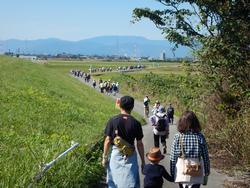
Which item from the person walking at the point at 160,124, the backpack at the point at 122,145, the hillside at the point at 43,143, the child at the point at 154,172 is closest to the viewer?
the child at the point at 154,172

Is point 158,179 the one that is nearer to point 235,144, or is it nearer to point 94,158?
point 94,158

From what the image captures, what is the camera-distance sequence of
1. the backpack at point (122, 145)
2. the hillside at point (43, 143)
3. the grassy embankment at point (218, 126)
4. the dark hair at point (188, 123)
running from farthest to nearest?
the grassy embankment at point (218, 126) < the hillside at point (43, 143) < the backpack at point (122, 145) < the dark hair at point (188, 123)

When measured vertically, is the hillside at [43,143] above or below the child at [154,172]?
below

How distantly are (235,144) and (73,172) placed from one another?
5.05 metres

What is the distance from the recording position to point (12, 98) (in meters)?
A: 20.1

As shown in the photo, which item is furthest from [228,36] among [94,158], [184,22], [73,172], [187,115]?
[187,115]

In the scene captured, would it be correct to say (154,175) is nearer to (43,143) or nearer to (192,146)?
(192,146)

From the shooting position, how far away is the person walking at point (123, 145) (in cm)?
688

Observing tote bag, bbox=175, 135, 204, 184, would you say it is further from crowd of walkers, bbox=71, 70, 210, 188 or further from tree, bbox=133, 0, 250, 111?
tree, bbox=133, 0, 250, 111

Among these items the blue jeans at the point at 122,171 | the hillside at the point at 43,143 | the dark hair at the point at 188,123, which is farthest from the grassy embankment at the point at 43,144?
the dark hair at the point at 188,123

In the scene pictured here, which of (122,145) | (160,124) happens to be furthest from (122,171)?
(160,124)

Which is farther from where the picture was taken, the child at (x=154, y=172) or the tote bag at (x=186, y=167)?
the child at (x=154, y=172)

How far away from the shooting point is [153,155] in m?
6.75

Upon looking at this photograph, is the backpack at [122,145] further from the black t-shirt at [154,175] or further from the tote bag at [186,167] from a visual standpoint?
the tote bag at [186,167]
